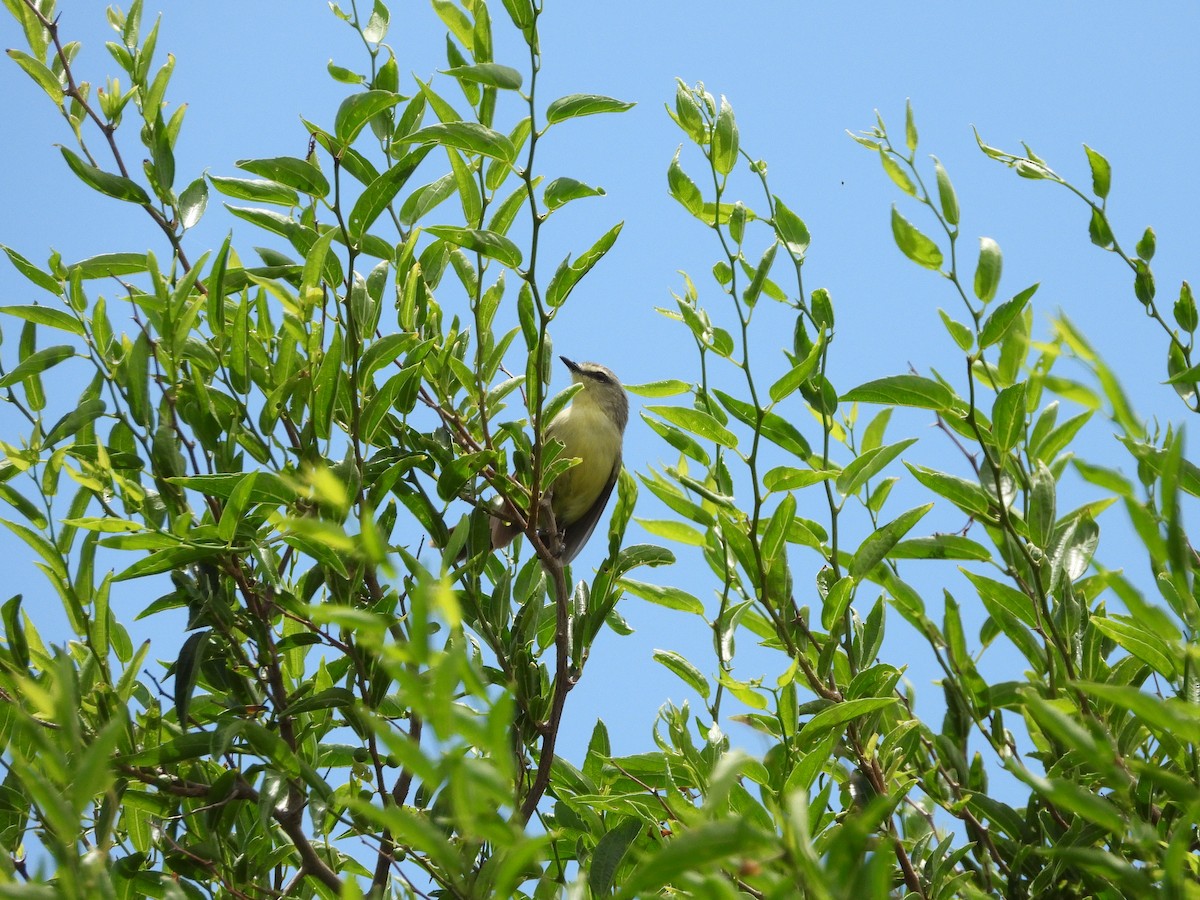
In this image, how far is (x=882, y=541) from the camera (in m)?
2.48

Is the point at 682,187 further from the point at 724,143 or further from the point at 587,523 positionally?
the point at 587,523

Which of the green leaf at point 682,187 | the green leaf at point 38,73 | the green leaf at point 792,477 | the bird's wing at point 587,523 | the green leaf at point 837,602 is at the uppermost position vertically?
the bird's wing at point 587,523

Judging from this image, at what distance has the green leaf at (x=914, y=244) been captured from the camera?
2586 millimetres

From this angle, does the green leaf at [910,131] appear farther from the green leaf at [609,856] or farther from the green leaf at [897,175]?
the green leaf at [609,856]

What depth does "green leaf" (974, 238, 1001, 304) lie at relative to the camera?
2.56 m

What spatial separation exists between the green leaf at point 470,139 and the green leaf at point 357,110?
12 cm

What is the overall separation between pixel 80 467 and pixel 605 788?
4.36 feet

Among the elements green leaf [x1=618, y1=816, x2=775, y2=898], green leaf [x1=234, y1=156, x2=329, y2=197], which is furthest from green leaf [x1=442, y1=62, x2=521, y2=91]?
green leaf [x1=618, y1=816, x2=775, y2=898]

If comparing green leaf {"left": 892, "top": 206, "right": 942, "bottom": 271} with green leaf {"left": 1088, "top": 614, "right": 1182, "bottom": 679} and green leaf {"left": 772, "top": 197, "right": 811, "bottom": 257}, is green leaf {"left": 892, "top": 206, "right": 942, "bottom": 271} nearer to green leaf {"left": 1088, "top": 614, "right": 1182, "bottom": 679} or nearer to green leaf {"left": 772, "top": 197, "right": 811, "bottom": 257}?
green leaf {"left": 772, "top": 197, "right": 811, "bottom": 257}

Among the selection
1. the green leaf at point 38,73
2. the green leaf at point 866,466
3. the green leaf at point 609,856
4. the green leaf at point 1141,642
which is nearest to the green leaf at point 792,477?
the green leaf at point 866,466

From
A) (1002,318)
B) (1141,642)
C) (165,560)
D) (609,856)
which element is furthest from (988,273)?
(165,560)

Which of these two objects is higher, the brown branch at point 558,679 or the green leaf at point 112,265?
the green leaf at point 112,265

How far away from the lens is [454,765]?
1030 mm

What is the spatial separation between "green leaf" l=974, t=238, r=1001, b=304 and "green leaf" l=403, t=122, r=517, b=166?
1.03 m
